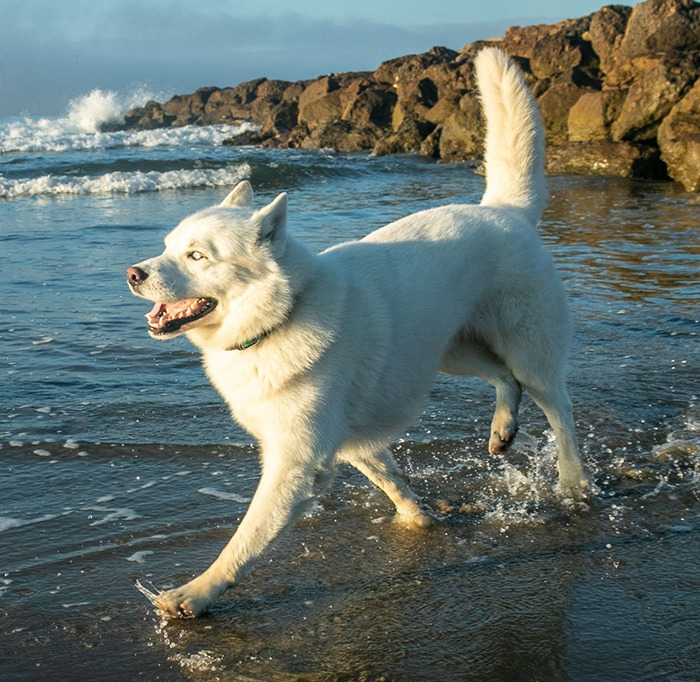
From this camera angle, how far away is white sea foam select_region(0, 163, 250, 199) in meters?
20.5

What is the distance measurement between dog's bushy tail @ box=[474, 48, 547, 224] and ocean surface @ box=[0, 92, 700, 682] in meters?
1.44

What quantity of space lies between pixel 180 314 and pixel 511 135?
2151 mm

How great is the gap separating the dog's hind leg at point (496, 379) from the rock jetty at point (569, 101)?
13.4 meters

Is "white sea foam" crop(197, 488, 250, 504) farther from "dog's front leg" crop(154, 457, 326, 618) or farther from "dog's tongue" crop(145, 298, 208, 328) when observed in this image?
"dog's tongue" crop(145, 298, 208, 328)

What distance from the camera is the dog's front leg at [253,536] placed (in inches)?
131

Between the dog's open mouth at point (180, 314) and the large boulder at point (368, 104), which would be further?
the large boulder at point (368, 104)

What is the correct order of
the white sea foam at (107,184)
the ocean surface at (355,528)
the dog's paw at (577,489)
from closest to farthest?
1. the ocean surface at (355,528)
2. the dog's paw at (577,489)
3. the white sea foam at (107,184)

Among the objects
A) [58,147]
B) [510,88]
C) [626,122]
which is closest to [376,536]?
[510,88]

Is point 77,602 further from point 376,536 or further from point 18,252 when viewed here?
point 18,252

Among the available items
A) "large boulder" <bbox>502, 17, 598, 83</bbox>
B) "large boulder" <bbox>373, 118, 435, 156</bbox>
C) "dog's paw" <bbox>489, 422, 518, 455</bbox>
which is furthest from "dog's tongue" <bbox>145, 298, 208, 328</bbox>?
"large boulder" <bbox>373, 118, 435, 156</bbox>

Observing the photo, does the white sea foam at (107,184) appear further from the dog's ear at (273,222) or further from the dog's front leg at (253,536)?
the dog's front leg at (253,536)

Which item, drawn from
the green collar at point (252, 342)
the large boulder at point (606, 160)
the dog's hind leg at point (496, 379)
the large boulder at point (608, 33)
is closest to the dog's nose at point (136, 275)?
the green collar at point (252, 342)

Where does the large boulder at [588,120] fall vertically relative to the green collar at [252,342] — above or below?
above

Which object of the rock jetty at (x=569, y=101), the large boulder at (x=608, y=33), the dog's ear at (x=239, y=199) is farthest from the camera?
the large boulder at (x=608, y=33)
